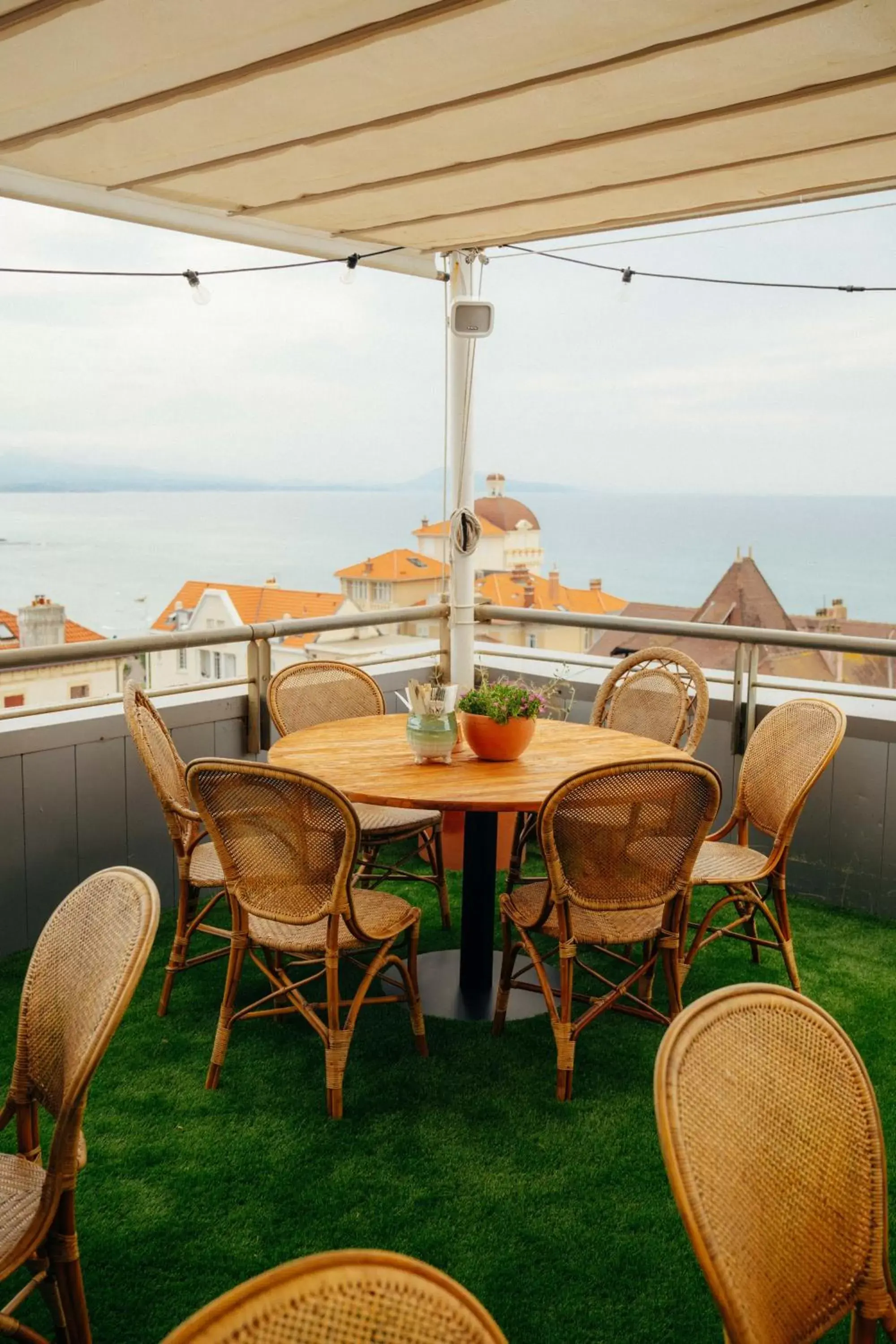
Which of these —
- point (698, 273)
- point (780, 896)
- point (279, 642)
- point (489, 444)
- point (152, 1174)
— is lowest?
point (152, 1174)

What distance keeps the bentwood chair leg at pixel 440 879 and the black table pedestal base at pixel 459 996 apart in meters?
0.33

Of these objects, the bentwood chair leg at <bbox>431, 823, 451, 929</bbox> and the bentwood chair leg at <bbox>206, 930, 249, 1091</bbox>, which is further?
the bentwood chair leg at <bbox>431, 823, 451, 929</bbox>

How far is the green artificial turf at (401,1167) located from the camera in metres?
2.09

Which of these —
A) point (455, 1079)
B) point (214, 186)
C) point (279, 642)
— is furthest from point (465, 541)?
point (455, 1079)

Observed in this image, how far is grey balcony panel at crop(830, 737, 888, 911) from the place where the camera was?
417 cm

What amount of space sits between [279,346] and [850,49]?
6.75 metres

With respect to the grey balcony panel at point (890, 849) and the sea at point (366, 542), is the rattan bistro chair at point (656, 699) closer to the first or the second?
the sea at point (366, 542)

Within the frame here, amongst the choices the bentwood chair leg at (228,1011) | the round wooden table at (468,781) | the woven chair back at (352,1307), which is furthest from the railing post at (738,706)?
the woven chair back at (352,1307)

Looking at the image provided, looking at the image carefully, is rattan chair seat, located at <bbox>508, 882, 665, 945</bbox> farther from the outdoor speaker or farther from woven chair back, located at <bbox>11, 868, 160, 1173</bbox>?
the outdoor speaker

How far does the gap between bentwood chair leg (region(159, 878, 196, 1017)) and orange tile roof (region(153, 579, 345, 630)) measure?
1.05 m

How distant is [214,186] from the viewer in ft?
11.6

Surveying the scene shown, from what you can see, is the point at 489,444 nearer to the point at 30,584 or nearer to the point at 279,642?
the point at 279,642

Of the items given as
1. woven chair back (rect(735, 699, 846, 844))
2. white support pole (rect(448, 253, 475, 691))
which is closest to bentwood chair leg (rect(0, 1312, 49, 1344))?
woven chair back (rect(735, 699, 846, 844))

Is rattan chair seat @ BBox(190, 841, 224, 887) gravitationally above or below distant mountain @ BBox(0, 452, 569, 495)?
below
